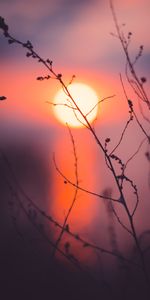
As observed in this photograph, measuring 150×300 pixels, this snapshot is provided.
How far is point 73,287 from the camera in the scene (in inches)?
783

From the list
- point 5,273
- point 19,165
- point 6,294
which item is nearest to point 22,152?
point 19,165

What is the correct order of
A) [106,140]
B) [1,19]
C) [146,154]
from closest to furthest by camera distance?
1. [1,19]
2. [106,140]
3. [146,154]

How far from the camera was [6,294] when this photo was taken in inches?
599

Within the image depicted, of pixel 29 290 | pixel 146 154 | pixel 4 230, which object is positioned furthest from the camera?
pixel 4 230

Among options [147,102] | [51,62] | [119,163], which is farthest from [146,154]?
[51,62]

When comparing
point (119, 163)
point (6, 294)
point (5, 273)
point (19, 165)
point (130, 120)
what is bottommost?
point (119, 163)

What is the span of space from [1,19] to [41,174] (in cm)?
4860

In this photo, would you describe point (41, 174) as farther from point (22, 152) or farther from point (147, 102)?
point (147, 102)

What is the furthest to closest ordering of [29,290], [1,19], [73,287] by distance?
[73,287]
[29,290]
[1,19]

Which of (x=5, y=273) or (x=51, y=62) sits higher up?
(x=5, y=273)

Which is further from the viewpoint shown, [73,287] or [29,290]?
[73,287]

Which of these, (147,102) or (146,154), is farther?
(146,154)

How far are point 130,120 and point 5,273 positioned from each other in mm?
17108

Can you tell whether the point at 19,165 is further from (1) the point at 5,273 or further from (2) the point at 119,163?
(2) the point at 119,163
